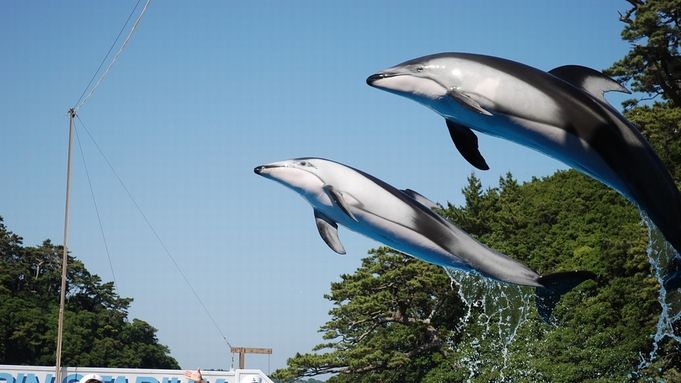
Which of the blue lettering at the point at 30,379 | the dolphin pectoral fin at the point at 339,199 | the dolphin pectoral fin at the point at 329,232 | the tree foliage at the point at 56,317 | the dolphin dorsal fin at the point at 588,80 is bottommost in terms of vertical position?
the blue lettering at the point at 30,379

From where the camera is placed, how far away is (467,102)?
274 inches

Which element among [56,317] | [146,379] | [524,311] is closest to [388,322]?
[524,311]

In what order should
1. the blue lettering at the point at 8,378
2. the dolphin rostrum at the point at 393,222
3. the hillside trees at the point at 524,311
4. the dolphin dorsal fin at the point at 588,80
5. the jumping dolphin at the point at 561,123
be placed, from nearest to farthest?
1. the jumping dolphin at the point at 561,123
2. the dolphin dorsal fin at the point at 588,80
3. the dolphin rostrum at the point at 393,222
4. the blue lettering at the point at 8,378
5. the hillside trees at the point at 524,311

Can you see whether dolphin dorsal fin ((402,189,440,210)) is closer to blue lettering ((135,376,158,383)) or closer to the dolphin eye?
the dolphin eye

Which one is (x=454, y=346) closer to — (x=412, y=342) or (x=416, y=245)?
(x=412, y=342)

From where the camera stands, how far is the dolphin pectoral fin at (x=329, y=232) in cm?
970

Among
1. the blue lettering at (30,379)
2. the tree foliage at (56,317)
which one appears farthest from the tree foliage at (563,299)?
the tree foliage at (56,317)

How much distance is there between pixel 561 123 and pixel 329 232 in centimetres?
354

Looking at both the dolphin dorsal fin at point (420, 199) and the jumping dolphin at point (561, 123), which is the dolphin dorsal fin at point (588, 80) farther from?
the dolphin dorsal fin at point (420, 199)

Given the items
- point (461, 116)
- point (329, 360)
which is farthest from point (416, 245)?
point (329, 360)

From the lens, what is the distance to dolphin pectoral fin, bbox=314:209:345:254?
9.70 m

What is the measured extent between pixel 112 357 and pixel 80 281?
5.21m

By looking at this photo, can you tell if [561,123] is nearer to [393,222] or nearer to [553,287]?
[553,287]

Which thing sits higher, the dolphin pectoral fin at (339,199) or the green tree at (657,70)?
the green tree at (657,70)
